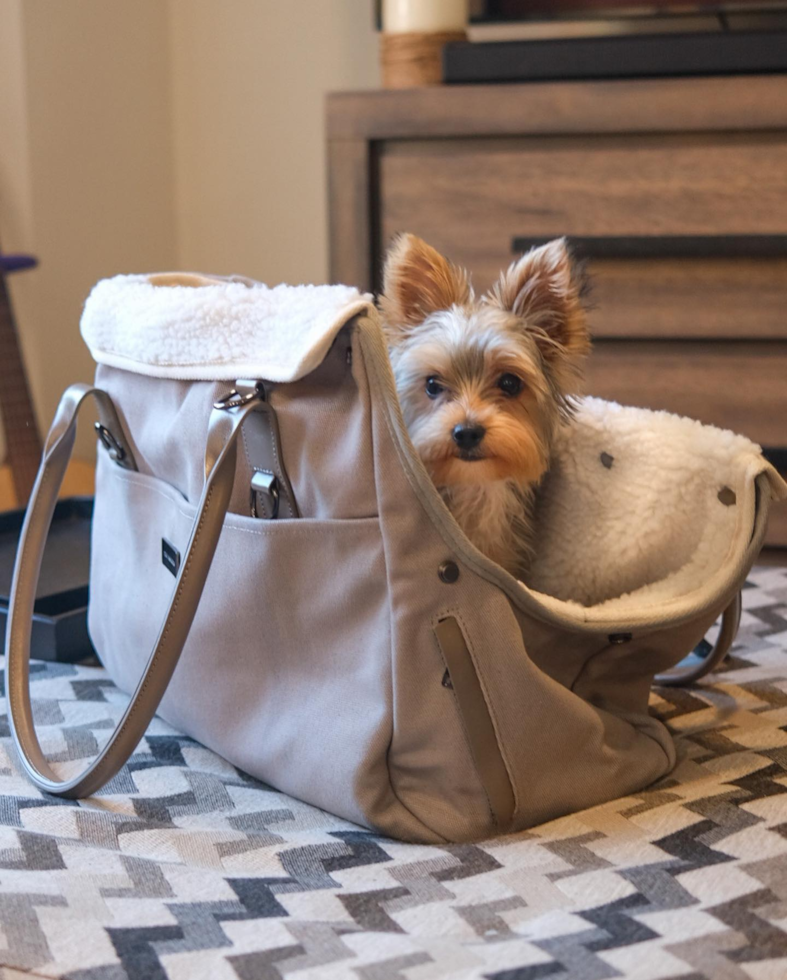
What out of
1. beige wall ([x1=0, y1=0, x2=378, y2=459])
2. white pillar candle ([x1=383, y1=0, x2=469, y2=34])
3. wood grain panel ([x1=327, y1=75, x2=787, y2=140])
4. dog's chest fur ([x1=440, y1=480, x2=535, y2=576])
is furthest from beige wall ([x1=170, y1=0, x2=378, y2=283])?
dog's chest fur ([x1=440, y1=480, x2=535, y2=576])

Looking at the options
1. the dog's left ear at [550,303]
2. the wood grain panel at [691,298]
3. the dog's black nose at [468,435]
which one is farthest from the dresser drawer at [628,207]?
the dog's black nose at [468,435]

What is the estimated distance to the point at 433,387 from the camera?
1.15m

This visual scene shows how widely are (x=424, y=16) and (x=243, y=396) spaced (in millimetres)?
1333

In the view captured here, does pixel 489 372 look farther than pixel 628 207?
No

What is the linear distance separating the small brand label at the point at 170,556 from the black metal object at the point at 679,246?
3.03 feet

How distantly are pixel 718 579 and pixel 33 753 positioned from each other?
595mm

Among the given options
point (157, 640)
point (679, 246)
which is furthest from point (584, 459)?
point (679, 246)

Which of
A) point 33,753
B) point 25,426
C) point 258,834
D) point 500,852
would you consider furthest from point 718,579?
point 25,426

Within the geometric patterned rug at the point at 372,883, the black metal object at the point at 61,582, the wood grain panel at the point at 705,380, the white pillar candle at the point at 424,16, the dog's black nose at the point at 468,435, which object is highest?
the white pillar candle at the point at 424,16

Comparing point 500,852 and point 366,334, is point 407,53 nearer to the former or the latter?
point 366,334

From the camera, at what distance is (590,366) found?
191 cm

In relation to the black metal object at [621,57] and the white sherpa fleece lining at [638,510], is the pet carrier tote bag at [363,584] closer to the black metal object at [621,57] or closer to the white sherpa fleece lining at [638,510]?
the white sherpa fleece lining at [638,510]

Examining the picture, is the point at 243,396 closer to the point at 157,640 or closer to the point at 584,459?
the point at 157,640

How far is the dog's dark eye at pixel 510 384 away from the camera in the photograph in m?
1.13
